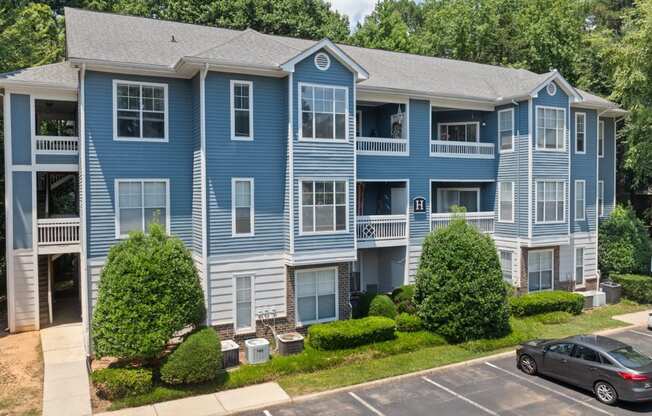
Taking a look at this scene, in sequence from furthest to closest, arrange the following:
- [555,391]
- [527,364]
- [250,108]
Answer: [250,108] < [527,364] < [555,391]

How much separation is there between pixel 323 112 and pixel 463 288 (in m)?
8.46

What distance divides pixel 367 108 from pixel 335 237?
8084mm

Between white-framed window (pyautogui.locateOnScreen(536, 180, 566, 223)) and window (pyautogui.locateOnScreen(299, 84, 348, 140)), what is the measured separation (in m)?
11.2

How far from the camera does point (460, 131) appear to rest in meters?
26.5

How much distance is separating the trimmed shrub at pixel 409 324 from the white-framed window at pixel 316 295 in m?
2.54

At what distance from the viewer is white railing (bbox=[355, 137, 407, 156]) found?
22.1 metres

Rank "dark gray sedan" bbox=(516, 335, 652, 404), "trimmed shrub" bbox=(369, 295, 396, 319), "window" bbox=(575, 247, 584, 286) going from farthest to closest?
"window" bbox=(575, 247, 584, 286), "trimmed shrub" bbox=(369, 295, 396, 319), "dark gray sedan" bbox=(516, 335, 652, 404)

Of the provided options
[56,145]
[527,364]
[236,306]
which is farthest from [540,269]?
[56,145]

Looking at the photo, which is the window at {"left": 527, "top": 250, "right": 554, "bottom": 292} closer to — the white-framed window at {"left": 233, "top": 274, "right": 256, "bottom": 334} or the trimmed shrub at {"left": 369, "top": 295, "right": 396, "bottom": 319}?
the trimmed shrub at {"left": 369, "top": 295, "right": 396, "bottom": 319}

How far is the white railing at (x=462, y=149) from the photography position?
24016 millimetres

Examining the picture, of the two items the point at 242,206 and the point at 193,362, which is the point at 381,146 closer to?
the point at 242,206

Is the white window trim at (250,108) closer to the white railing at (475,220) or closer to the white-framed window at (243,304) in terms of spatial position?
the white-framed window at (243,304)

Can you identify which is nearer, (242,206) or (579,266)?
(242,206)

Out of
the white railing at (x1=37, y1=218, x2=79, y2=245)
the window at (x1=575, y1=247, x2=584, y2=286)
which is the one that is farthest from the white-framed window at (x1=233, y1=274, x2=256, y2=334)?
the window at (x1=575, y1=247, x2=584, y2=286)
